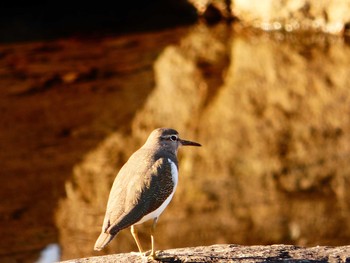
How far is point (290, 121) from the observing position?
12281mm

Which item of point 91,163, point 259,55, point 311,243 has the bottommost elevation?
point 311,243

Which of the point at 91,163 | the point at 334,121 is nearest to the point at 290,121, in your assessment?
the point at 334,121

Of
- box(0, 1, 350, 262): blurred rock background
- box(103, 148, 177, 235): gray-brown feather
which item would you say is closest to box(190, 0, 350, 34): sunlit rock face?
box(0, 1, 350, 262): blurred rock background

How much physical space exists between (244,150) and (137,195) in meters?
5.58

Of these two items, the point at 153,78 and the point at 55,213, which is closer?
the point at 55,213

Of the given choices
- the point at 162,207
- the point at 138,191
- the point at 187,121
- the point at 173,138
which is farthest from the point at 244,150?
the point at 138,191

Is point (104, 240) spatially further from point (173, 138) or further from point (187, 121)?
point (187, 121)

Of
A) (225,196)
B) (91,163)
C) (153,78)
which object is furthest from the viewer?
(153,78)

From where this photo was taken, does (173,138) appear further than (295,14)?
No

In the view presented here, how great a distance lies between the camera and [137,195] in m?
6.05

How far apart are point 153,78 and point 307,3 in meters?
3.99

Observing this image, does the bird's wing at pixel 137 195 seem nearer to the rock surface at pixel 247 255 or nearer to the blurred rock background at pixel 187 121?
the rock surface at pixel 247 255

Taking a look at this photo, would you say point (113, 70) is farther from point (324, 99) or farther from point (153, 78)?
point (324, 99)

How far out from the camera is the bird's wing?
5930mm
